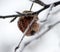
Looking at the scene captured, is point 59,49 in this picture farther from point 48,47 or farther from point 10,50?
point 10,50

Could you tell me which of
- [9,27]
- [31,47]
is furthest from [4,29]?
[31,47]

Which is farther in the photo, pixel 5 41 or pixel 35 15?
pixel 5 41

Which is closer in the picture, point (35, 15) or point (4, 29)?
→ point (35, 15)

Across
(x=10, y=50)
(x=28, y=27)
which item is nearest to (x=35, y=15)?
(x=28, y=27)

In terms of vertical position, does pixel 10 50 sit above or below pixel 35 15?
below

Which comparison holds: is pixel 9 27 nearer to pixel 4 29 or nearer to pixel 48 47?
pixel 4 29
